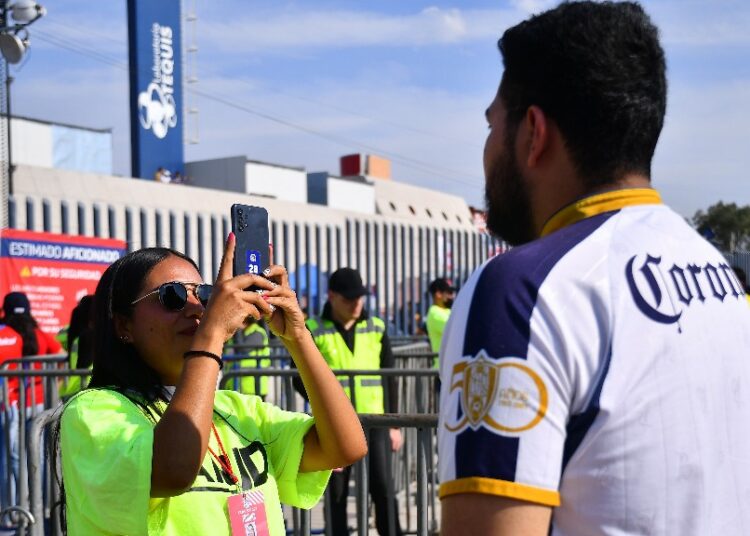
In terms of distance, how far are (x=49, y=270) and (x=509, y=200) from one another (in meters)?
12.2

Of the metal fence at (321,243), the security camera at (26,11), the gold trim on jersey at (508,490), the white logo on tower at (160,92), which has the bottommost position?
the gold trim on jersey at (508,490)

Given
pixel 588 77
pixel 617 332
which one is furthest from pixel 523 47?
pixel 617 332

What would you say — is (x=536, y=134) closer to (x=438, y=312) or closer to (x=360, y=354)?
(x=360, y=354)

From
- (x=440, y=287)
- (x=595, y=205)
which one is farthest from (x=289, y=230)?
(x=595, y=205)

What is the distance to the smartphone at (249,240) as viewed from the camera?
219 cm

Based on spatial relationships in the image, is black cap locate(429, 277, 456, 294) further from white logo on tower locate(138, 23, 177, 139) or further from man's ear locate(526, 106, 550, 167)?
white logo on tower locate(138, 23, 177, 139)

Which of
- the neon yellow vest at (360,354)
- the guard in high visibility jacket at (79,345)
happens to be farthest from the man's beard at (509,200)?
the neon yellow vest at (360,354)

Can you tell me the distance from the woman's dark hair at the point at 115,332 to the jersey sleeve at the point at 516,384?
47.9 inches

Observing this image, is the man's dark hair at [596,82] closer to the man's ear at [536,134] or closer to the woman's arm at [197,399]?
the man's ear at [536,134]

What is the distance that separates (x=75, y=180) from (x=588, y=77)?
81.6ft

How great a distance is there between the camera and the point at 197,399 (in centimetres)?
206

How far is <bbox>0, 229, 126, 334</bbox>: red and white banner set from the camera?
40.6 ft

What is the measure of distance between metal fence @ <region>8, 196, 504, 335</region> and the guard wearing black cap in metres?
13.8

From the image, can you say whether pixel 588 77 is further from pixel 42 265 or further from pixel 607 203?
pixel 42 265
